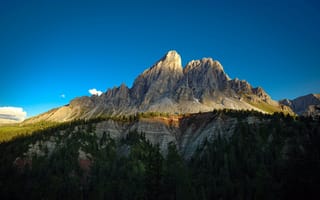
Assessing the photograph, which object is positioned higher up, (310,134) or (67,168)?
(310,134)

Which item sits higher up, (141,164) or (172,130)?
(172,130)

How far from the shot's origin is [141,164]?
90938 millimetres

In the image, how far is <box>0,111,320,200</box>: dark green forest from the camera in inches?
2532

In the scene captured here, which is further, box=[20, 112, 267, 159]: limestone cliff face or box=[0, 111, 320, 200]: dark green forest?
box=[20, 112, 267, 159]: limestone cliff face

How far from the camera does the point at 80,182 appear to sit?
8756 cm

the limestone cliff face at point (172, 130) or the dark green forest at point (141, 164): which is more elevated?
the limestone cliff face at point (172, 130)

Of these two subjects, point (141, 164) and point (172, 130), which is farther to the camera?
point (172, 130)

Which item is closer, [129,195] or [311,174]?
[311,174]

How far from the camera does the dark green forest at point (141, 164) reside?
6431 cm

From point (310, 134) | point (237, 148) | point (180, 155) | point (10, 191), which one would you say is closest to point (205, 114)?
point (180, 155)

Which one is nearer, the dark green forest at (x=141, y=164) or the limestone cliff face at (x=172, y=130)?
the dark green forest at (x=141, y=164)

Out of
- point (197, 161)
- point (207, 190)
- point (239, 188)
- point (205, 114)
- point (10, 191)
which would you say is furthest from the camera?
point (205, 114)

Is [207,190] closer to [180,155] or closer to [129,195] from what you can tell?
[129,195]

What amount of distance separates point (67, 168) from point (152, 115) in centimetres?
5322
